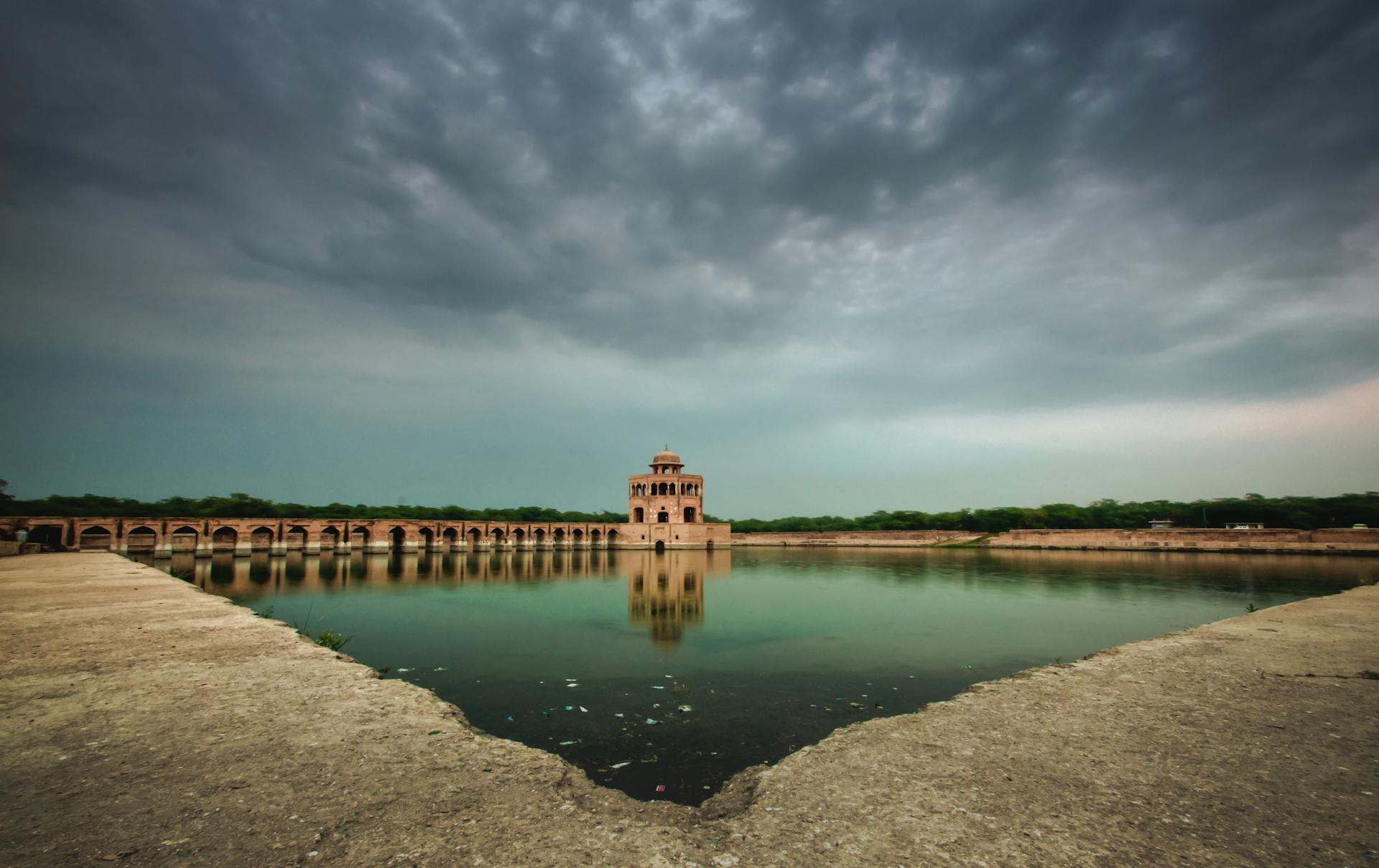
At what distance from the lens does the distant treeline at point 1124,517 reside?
4928 cm

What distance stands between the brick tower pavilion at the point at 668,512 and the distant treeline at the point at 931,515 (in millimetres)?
18668

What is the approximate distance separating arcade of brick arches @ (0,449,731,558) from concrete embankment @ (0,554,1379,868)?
129 ft

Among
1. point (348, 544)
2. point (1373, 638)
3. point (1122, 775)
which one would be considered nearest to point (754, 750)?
point (1122, 775)

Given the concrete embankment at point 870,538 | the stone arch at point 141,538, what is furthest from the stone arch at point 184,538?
the concrete embankment at point 870,538

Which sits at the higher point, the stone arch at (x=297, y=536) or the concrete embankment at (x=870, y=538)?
the stone arch at (x=297, y=536)

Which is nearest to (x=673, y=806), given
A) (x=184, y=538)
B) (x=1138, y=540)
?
(x=184, y=538)

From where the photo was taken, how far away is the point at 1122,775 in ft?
12.3

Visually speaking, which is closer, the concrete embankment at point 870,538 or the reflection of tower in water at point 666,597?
the reflection of tower in water at point 666,597

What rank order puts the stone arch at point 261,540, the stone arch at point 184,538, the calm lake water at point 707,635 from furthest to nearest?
the stone arch at point 261,540, the stone arch at point 184,538, the calm lake water at point 707,635

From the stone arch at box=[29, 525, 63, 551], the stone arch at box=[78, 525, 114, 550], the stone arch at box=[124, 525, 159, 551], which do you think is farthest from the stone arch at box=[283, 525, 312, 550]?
the stone arch at box=[29, 525, 63, 551]

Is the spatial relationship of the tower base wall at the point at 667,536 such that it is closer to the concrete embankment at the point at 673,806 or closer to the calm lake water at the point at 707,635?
the calm lake water at the point at 707,635

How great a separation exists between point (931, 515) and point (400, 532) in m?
59.8

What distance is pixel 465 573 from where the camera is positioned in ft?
100

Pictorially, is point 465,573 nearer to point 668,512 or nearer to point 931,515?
point 668,512
